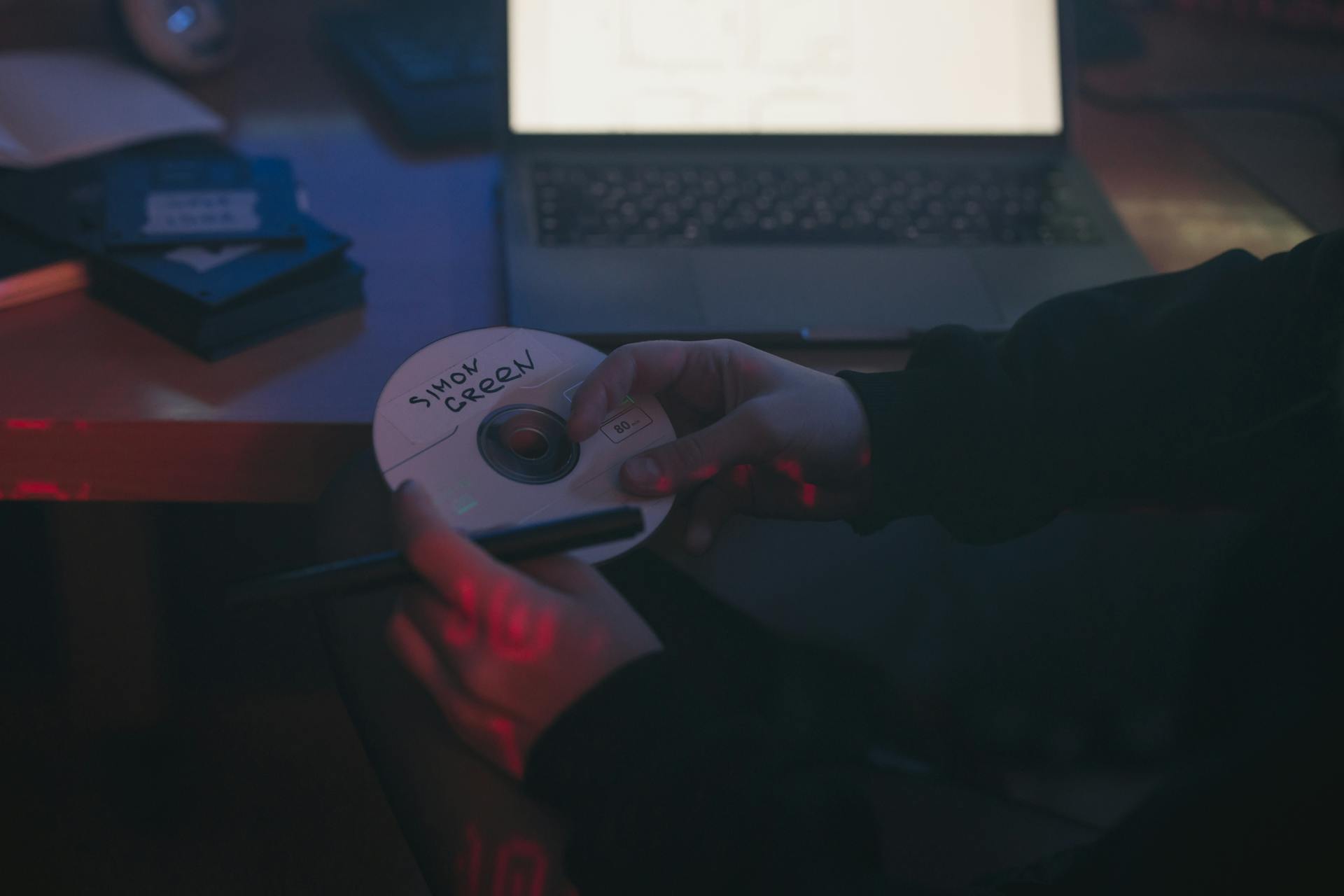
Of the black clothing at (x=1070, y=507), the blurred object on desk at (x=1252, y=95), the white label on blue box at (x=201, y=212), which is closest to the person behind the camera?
the black clothing at (x=1070, y=507)

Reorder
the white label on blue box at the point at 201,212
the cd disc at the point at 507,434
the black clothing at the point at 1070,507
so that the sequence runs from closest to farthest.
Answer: the black clothing at the point at 1070,507, the cd disc at the point at 507,434, the white label on blue box at the point at 201,212

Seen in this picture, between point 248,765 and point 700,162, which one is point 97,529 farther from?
point 700,162

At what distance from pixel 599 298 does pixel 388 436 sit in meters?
0.19

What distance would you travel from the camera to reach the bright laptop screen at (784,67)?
772 millimetres

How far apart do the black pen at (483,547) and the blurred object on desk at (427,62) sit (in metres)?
0.45

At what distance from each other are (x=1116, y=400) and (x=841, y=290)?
193mm

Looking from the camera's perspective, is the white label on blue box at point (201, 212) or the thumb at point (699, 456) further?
the white label on blue box at point (201, 212)

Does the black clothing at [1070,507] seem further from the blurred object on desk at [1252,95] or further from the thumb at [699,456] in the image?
the blurred object on desk at [1252,95]

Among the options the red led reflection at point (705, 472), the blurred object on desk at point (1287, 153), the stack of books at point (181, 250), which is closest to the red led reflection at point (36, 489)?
the stack of books at point (181, 250)

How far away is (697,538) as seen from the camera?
1.98 feet

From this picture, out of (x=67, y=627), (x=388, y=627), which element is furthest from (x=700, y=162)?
(x=67, y=627)

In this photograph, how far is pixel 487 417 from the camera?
0.55 meters

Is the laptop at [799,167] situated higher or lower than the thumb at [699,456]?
higher

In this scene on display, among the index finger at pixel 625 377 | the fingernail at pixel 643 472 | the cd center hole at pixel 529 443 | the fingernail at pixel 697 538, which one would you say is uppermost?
the index finger at pixel 625 377
